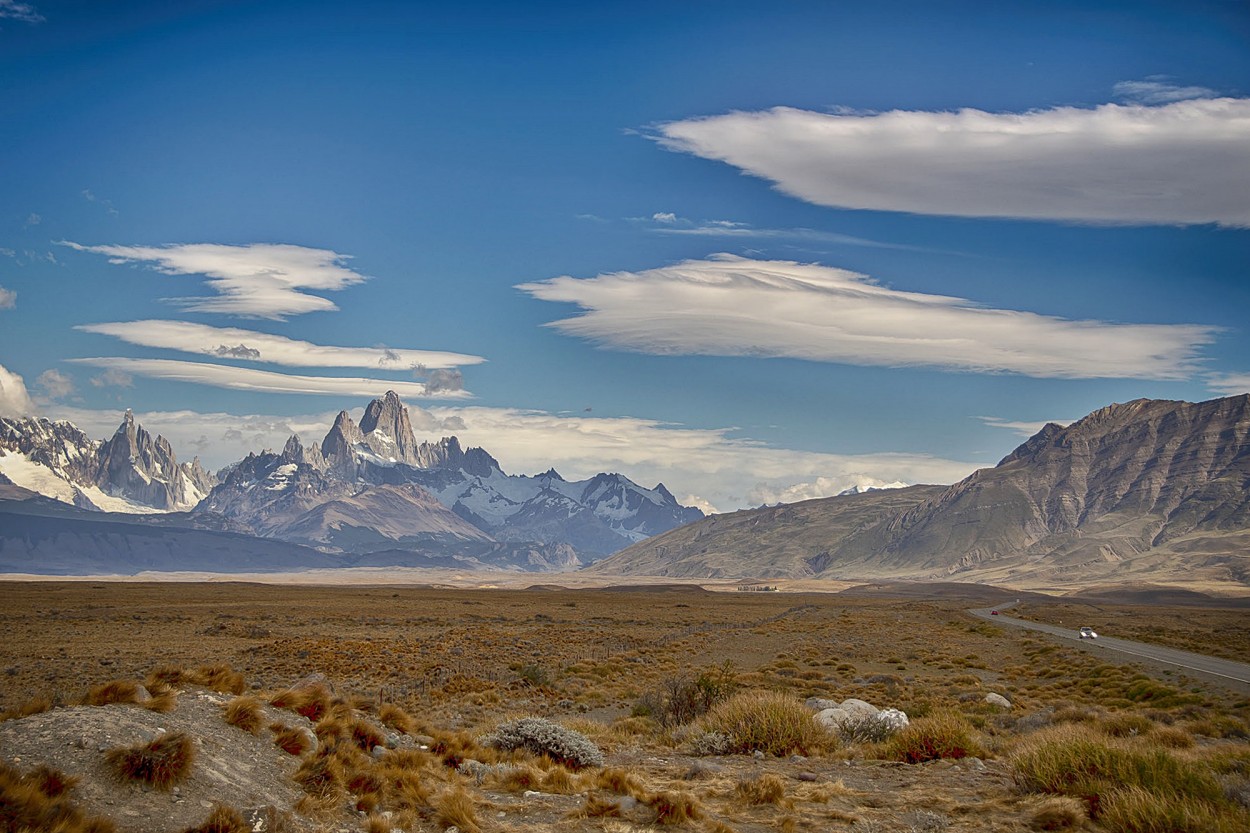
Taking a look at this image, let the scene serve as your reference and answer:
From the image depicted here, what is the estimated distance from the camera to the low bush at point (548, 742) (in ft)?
51.5

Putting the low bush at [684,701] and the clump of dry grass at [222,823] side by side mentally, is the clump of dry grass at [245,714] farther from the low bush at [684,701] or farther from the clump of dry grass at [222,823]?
the low bush at [684,701]

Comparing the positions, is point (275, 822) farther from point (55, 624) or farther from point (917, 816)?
point (55, 624)

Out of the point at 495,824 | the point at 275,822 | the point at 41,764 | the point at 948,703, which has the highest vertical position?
the point at 41,764

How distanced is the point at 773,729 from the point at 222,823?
39.0 ft

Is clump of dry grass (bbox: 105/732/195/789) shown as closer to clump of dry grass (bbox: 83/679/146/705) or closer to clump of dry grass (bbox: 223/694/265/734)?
clump of dry grass (bbox: 83/679/146/705)

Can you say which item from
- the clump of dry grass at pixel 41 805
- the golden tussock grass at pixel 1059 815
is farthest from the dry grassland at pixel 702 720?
the clump of dry grass at pixel 41 805

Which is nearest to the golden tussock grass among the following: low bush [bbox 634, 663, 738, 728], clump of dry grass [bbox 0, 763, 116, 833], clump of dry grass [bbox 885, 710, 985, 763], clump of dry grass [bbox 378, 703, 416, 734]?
clump of dry grass [bbox 885, 710, 985, 763]

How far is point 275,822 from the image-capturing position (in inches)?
362

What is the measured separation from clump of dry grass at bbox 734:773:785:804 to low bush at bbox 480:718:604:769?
11.3ft

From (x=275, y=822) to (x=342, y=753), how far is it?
8.67 feet

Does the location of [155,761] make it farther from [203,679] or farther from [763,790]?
[763,790]

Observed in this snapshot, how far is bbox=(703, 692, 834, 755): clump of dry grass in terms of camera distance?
1781 cm

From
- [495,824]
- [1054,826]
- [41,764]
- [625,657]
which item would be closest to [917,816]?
[1054,826]

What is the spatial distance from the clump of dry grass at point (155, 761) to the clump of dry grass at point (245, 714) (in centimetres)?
194
